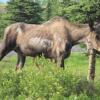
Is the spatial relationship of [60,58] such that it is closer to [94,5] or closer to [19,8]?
[94,5]

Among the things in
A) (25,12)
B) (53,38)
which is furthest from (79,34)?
(25,12)

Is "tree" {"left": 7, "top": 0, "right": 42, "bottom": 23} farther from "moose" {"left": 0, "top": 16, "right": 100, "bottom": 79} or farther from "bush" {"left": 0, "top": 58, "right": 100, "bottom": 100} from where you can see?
"bush" {"left": 0, "top": 58, "right": 100, "bottom": 100}

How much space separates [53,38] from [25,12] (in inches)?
684

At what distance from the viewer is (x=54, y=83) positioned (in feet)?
32.9

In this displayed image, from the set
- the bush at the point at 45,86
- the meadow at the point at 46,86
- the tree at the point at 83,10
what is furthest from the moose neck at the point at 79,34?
the bush at the point at 45,86

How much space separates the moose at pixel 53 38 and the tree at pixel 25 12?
1644 cm

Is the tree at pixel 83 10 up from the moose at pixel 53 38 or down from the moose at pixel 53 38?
up

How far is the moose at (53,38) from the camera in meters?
14.7

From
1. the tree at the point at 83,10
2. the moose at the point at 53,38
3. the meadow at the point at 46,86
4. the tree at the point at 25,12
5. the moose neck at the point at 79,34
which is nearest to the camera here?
the meadow at the point at 46,86

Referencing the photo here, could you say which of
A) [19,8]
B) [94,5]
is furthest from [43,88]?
[19,8]

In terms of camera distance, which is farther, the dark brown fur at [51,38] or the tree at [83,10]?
the tree at [83,10]

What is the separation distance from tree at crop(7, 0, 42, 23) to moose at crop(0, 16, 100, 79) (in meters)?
16.4

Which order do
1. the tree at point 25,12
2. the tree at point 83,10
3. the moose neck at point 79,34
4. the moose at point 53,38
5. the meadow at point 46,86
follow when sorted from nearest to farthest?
the meadow at point 46,86 < the moose at point 53,38 < the moose neck at point 79,34 < the tree at point 83,10 < the tree at point 25,12

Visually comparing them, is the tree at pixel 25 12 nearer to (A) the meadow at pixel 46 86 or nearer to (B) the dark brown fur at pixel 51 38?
(B) the dark brown fur at pixel 51 38
